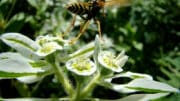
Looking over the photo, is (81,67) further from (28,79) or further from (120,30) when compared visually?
(120,30)

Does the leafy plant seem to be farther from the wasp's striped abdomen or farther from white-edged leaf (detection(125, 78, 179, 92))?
the wasp's striped abdomen

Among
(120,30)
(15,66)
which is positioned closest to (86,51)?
(15,66)

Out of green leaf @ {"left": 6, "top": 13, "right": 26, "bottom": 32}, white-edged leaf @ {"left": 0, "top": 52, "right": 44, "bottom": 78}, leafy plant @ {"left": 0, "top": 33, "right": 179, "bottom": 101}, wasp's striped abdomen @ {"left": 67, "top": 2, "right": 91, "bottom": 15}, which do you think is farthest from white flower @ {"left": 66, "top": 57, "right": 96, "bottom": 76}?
green leaf @ {"left": 6, "top": 13, "right": 26, "bottom": 32}

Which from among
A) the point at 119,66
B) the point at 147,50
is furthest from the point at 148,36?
the point at 119,66

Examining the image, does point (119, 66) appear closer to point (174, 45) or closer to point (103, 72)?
point (103, 72)

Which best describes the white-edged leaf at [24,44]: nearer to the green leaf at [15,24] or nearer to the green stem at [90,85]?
the green stem at [90,85]

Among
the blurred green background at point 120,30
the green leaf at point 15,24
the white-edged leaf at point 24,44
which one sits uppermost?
the blurred green background at point 120,30

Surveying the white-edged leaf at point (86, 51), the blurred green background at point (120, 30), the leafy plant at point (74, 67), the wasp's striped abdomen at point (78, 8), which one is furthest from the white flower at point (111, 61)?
the blurred green background at point (120, 30)
